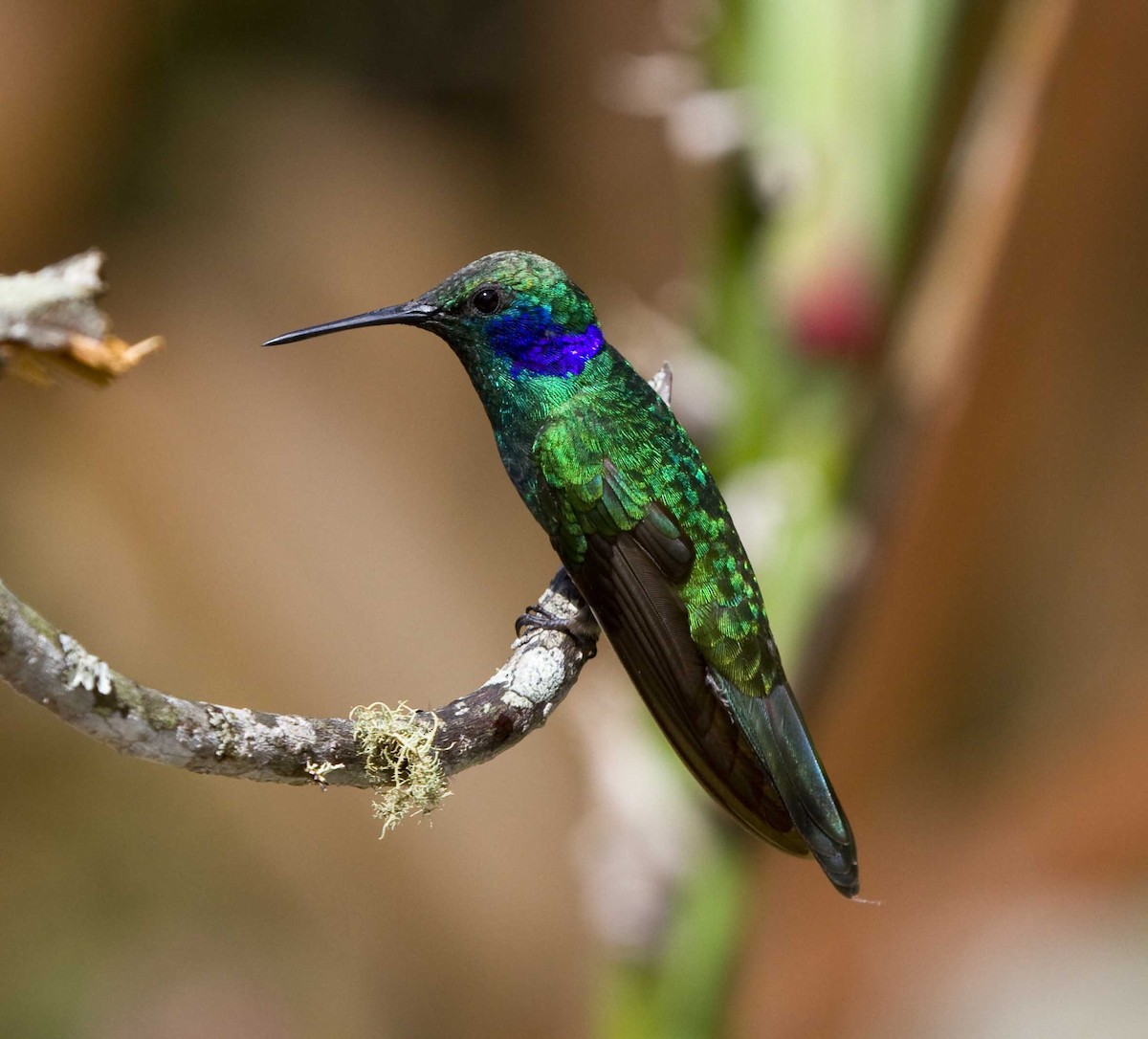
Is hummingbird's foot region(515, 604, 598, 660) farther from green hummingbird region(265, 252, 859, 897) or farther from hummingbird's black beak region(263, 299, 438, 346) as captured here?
hummingbird's black beak region(263, 299, 438, 346)

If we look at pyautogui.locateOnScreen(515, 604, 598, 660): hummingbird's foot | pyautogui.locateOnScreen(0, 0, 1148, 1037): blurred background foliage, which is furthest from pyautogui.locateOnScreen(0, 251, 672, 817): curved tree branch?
pyautogui.locateOnScreen(0, 0, 1148, 1037): blurred background foliage

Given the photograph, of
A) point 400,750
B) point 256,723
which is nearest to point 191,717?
point 256,723

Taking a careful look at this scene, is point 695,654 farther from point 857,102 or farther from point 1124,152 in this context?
point 1124,152

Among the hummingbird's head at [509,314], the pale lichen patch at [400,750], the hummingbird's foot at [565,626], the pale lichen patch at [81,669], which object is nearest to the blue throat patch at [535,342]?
the hummingbird's head at [509,314]

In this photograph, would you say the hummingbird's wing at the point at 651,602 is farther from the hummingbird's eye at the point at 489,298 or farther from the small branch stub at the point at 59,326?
the small branch stub at the point at 59,326

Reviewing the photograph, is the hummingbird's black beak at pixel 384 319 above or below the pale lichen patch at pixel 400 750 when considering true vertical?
above

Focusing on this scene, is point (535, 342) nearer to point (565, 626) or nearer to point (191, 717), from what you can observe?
point (565, 626)

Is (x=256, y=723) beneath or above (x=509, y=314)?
beneath
